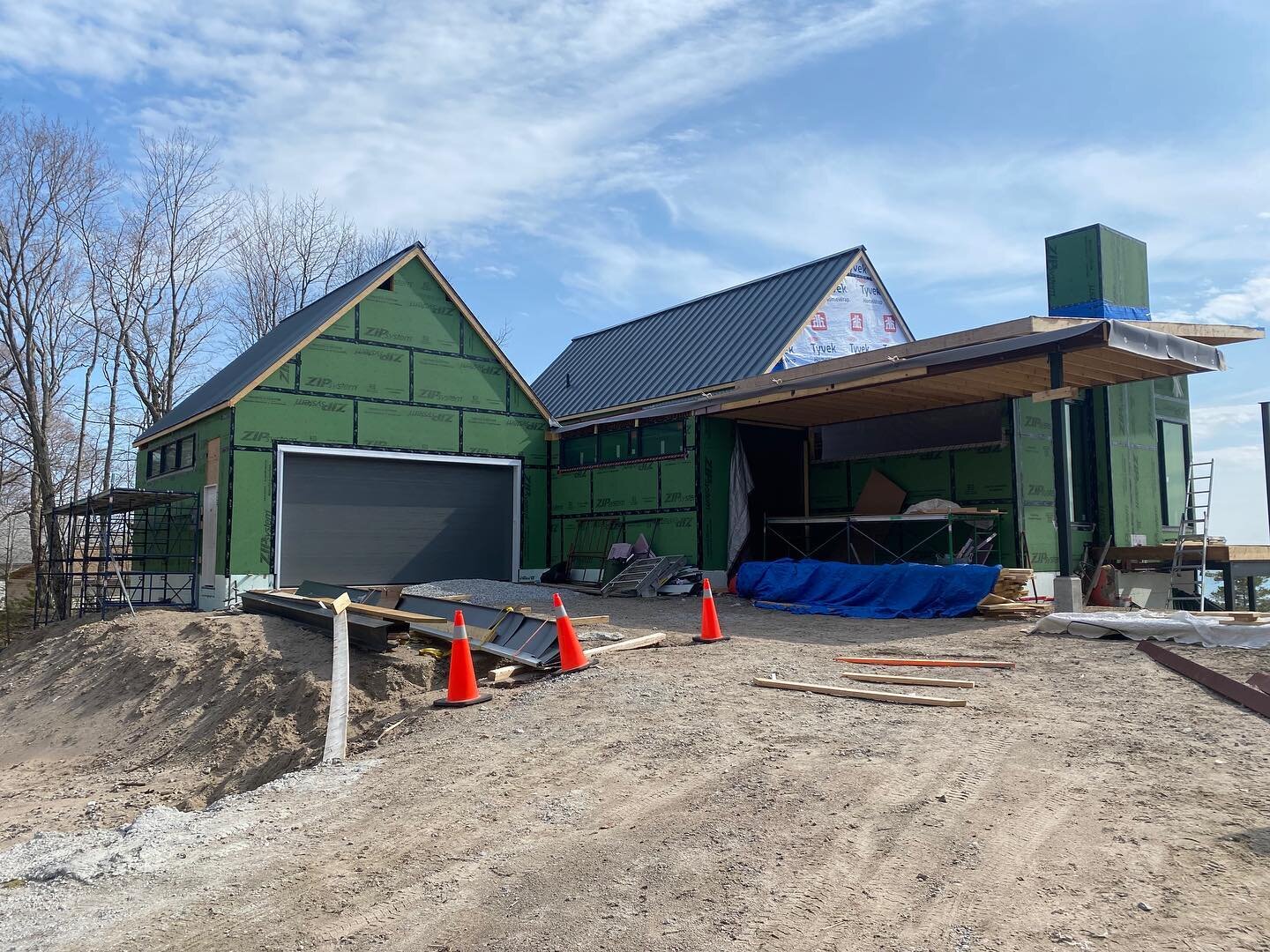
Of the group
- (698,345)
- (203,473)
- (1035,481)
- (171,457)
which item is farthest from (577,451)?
(1035,481)

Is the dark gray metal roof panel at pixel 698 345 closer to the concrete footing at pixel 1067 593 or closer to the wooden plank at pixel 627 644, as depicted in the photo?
the concrete footing at pixel 1067 593

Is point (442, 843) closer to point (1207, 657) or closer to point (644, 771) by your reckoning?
point (644, 771)

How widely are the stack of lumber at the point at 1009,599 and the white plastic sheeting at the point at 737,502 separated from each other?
5.79 meters

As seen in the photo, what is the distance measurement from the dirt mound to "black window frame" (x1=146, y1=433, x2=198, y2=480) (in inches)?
200

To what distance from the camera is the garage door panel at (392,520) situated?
57.9 ft

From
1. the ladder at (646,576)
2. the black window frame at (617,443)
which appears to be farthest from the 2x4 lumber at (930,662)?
the black window frame at (617,443)

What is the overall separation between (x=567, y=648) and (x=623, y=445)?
Answer: 11.3 m

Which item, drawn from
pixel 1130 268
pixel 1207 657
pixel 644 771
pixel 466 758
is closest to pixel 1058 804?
pixel 644 771

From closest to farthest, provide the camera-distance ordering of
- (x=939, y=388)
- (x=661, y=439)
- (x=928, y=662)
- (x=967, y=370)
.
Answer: (x=928, y=662), (x=967, y=370), (x=939, y=388), (x=661, y=439)

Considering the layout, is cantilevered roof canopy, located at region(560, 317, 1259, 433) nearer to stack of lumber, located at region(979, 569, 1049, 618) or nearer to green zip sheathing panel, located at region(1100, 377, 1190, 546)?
stack of lumber, located at region(979, 569, 1049, 618)

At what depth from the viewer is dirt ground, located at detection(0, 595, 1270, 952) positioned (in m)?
3.64

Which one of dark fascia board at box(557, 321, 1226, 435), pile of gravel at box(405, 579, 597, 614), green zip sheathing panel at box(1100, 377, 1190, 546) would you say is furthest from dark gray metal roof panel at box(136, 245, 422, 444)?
green zip sheathing panel at box(1100, 377, 1190, 546)

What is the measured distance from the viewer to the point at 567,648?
27.6ft

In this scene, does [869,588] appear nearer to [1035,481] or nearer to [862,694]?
[1035,481]
